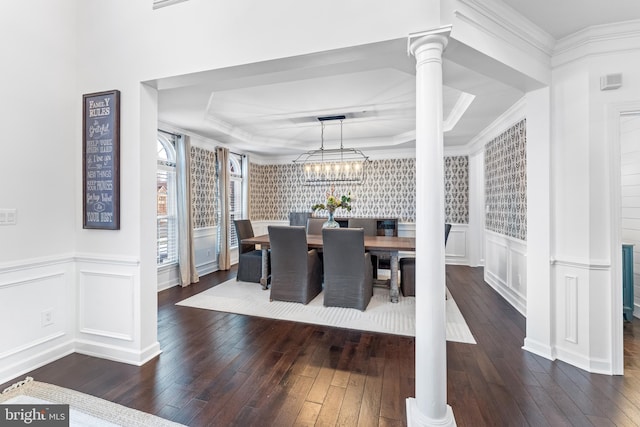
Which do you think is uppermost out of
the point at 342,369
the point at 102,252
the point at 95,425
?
the point at 102,252

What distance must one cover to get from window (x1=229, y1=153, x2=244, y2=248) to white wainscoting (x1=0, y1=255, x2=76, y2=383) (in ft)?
12.0

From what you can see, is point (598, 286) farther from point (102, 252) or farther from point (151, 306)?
point (102, 252)

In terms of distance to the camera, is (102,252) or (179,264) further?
(179,264)

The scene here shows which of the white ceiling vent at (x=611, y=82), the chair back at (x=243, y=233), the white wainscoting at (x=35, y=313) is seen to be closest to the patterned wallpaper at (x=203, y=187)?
the chair back at (x=243, y=233)

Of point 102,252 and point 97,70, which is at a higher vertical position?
point 97,70

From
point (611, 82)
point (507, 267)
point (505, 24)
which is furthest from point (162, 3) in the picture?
point (507, 267)

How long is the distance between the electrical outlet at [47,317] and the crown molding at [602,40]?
4816 millimetres

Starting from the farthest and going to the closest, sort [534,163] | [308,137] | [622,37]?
1. [308,137]
2. [534,163]
3. [622,37]

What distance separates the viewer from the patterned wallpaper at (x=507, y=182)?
3.38 m

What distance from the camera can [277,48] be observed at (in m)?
2.03

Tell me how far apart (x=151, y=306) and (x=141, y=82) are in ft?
6.26

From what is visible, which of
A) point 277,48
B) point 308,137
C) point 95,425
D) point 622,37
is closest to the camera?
point 95,425

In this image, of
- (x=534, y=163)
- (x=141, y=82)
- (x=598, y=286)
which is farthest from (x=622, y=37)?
(x=141, y=82)

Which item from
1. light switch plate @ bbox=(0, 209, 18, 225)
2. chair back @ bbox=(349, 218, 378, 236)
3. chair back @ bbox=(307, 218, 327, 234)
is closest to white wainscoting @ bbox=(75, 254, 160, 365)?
light switch plate @ bbox=(0, 209, 18, 225)
